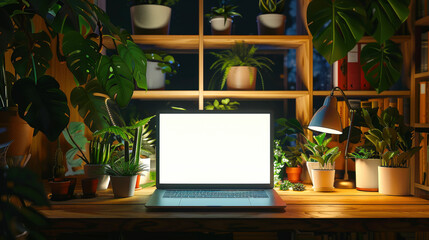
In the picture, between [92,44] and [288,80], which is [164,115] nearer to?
[92,44]

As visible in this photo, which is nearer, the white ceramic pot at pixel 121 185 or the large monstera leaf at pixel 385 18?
the white ceramic pot at pixel 121 185

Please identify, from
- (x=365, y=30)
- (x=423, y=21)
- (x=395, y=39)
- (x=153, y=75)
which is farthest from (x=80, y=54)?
(x=423, y=21)

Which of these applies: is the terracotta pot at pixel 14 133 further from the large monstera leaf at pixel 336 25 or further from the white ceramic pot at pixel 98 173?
the large monstera leaf at pixel 336 25

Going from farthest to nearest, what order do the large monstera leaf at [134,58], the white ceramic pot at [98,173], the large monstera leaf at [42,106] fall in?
1. the white ceramic pot at [98,173]
2. the large monstera leaf at [134,58]
3. the large monstera leaf at [42,106]

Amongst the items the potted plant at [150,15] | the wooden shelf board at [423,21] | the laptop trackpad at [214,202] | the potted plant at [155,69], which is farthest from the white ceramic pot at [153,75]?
the wooden shelf board at [423,21]

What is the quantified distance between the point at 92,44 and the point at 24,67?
322 mm

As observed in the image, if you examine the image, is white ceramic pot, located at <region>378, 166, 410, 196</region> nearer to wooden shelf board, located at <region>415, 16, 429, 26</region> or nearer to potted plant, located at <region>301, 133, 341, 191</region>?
potted plant, located at <region>301, 133, 341, 191</region>

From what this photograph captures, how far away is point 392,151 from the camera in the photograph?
58.7 inches

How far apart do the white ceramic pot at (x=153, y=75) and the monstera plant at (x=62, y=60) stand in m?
0.23

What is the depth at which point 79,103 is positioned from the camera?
5.47 ft

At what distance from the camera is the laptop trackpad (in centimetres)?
118

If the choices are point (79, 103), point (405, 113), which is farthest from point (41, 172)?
point (405, 113)

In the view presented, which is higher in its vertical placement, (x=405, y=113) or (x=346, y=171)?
(x=405, y=113)

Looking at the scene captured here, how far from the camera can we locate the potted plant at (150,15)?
1.72 metres
